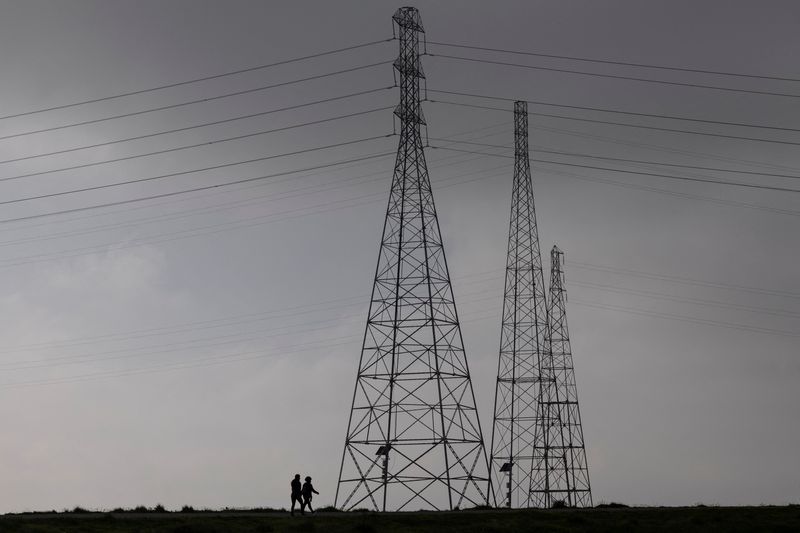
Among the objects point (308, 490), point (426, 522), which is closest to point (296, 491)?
point (308, 490)

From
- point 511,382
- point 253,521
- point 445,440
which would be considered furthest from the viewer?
point 511,382

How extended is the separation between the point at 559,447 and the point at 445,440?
37723 mm

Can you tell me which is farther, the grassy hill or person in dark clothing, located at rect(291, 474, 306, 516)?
person in dark clothing, located at rect(291, 474, 306, 516)

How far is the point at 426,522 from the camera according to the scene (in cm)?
5134

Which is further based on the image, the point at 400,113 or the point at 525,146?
the point at 525,146

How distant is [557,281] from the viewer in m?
113

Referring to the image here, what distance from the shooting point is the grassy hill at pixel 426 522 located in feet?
158

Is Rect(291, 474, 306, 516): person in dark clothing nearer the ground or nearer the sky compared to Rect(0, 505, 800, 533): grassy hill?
nearer the sky

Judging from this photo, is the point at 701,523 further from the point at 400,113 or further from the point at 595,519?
the point at 400,113

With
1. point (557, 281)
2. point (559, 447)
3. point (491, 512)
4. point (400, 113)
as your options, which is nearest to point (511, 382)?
point (559, 447)

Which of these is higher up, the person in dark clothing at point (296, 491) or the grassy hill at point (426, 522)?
the person in dark clothing at point (296, 491)

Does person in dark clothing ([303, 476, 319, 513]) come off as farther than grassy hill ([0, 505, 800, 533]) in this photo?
Yes

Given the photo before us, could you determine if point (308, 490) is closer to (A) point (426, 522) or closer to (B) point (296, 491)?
(B) point (296, 491)

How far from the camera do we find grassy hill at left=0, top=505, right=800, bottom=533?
4828cm
